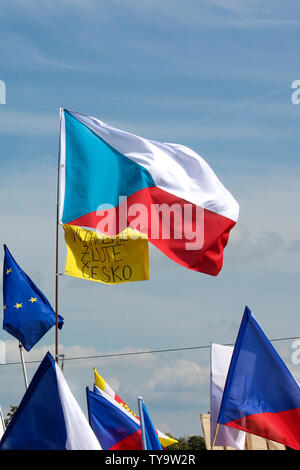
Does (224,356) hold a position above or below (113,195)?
below

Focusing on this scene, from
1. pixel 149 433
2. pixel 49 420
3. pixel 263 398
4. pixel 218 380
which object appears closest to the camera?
pixel 49 420

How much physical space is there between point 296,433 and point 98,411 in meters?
8.86

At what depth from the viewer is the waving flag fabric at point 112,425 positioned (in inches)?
1281

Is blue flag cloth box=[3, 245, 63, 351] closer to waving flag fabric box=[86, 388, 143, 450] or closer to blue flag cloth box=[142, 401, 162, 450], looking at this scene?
waving flag fabric box=[86, 388, 143, 450]

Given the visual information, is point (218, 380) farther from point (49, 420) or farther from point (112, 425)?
point (49, 420)

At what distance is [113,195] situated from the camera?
90.0 feet

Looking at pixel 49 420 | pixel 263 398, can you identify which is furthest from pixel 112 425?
pixel 49 420

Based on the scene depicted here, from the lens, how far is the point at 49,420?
23156mm

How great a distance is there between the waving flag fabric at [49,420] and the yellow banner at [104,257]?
305cm

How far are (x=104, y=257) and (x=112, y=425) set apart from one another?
29.7 feet
